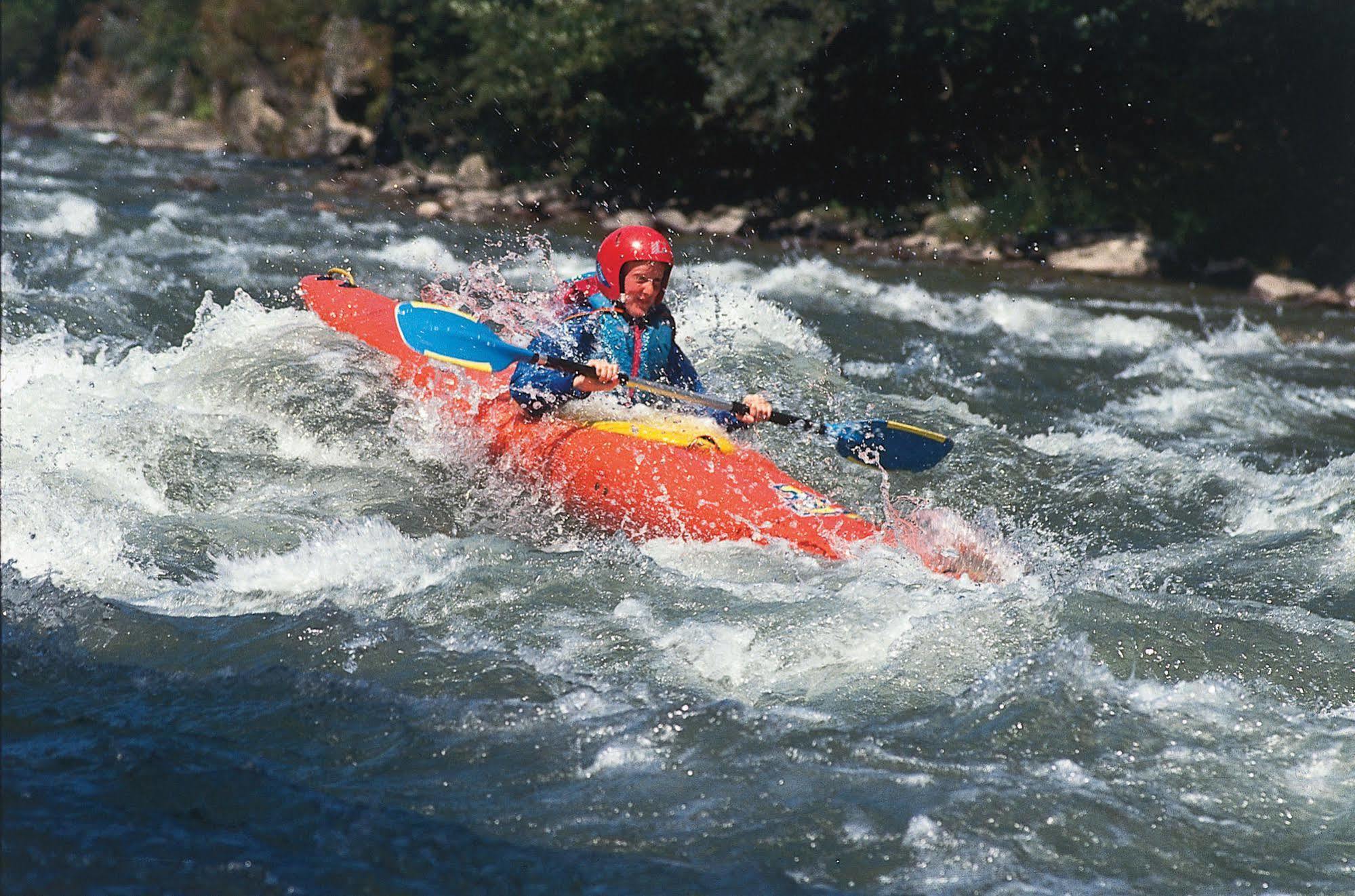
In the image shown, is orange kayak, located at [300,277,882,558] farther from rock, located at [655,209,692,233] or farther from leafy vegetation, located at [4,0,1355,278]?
leafy vegetation, located at [4,0,1355,278]

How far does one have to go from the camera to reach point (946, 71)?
15.0 metres

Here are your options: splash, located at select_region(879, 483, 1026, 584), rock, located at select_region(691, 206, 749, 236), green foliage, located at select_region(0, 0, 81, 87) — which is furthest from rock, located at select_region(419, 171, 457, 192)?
green foliage, located at select_region(0, 0, 81, 87)

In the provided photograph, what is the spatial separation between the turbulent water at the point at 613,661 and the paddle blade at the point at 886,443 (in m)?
0.22

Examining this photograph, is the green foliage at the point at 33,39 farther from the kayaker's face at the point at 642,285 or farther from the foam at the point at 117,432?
the kayaker's face at the point at 642,285

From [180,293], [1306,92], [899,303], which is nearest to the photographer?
[180,293]

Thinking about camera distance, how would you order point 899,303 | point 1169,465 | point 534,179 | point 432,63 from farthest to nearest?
point 432,63 → point 534,179 → point 899,303 → point 1169,465

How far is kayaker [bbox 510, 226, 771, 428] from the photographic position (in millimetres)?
4840

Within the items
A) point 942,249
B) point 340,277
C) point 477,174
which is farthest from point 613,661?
point 477,174

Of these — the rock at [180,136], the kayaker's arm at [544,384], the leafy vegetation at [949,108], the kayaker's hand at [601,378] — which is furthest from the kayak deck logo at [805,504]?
the rock at [180,136]

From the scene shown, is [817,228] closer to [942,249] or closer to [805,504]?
[942,249]

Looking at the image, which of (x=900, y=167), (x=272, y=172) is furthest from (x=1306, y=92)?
(x=272, y=172)

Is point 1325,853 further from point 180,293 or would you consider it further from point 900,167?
point 900,167

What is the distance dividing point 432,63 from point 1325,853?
670 inches

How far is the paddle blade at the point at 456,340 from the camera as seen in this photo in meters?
4.91
